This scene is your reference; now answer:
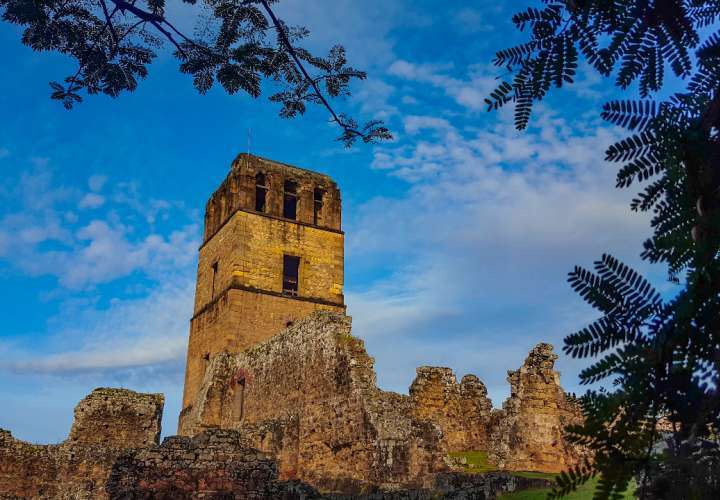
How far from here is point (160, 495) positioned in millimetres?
9453

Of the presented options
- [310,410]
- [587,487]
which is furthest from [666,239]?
[310,410]

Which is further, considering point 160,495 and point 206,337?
point 206,337

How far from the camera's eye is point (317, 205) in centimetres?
2980

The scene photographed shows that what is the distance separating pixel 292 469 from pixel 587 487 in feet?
27.8

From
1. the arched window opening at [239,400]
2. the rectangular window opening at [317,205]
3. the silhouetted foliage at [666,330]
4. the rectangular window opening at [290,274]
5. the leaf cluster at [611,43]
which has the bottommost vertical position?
the silhouetted foliage at [666,330]

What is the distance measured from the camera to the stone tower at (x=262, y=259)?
25859mm

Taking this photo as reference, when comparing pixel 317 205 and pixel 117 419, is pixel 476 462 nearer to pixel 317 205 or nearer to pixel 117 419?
pixel 117 419

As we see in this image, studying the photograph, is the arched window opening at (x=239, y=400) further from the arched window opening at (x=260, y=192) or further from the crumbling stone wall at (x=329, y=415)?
the arched window opening at (x=260, y=192)

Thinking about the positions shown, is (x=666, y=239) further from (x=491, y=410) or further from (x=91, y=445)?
(x=91, y=445)

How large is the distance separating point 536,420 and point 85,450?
11.4 metres

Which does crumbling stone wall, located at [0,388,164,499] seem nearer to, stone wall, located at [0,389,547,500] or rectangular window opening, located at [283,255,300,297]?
stone wall, located at [0,389,547,500]

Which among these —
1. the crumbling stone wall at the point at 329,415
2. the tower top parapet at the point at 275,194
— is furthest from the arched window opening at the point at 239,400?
the tower top parapet at the point at 275,194

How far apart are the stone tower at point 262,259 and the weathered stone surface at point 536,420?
12785mm

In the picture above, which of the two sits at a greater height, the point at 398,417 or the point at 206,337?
the point at 206,337
